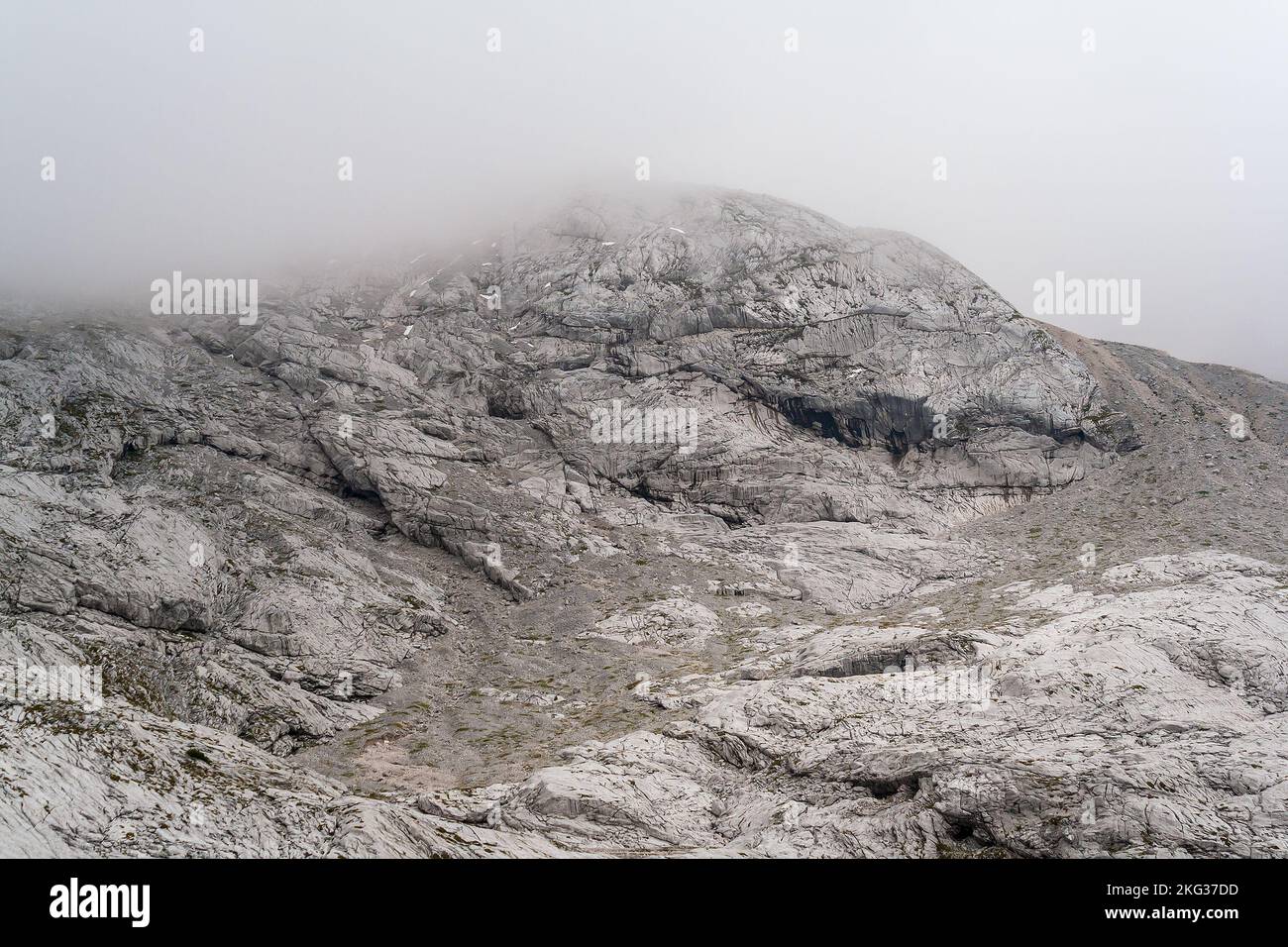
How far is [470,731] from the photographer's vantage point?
2298 inches

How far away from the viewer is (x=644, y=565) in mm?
87938

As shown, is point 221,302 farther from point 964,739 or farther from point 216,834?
point 964,739

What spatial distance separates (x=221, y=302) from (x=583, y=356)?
54.8m

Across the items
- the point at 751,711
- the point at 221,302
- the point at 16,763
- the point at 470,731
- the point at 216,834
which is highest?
the point at 221,302

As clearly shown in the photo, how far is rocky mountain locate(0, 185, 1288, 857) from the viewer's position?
1492 inches

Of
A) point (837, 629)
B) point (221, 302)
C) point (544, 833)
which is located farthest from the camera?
point (221, 302)

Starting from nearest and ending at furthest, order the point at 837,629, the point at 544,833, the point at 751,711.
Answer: the point at 544,833, the point at 751,711, the point at 837,629

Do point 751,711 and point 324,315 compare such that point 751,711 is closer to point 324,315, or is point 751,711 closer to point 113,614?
point 113,614

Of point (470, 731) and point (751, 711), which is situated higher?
point (751, 711)

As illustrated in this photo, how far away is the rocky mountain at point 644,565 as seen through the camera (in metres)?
37.9

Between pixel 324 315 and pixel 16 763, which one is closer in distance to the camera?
pixel 16 763

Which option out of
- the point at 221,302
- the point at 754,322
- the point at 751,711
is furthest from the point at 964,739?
the point at 221,302

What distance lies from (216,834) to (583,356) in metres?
90.8

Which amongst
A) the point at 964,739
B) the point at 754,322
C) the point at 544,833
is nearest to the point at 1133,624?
the point at 964,739
